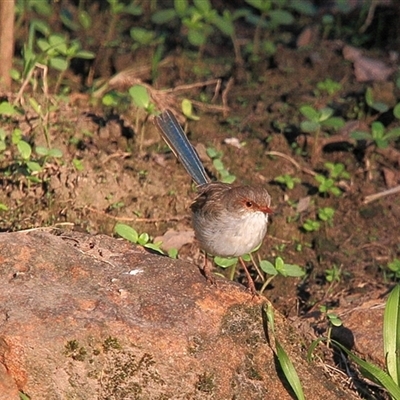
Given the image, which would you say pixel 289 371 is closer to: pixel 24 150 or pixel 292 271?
pixel 292 271

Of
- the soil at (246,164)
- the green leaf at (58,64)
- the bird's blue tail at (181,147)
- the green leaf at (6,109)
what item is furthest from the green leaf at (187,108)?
the green leaf at (6,109)

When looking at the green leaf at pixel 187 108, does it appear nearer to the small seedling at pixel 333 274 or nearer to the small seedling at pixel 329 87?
the small seedling at pixel 329 87

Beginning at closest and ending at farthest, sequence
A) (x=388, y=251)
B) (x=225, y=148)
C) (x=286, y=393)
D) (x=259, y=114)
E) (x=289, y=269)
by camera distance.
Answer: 1. (x=286, y=393)
2. (x=289, y=269)
3. (x=388, y=251)
4. (x=225, y=148)
5. (x=259, y=114)

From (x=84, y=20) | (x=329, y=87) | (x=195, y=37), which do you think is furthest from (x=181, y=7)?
(x=329, y=87)

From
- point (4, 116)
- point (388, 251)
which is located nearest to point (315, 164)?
point (388, 251)

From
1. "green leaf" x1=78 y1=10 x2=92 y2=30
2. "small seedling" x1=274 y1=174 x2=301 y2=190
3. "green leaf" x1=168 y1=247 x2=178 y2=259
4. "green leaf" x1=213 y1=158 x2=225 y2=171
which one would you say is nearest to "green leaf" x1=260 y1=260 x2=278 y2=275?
"green leaf" x1=168 y1=247 x2=178 y2=259

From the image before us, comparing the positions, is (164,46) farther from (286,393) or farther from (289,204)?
(286,393)
